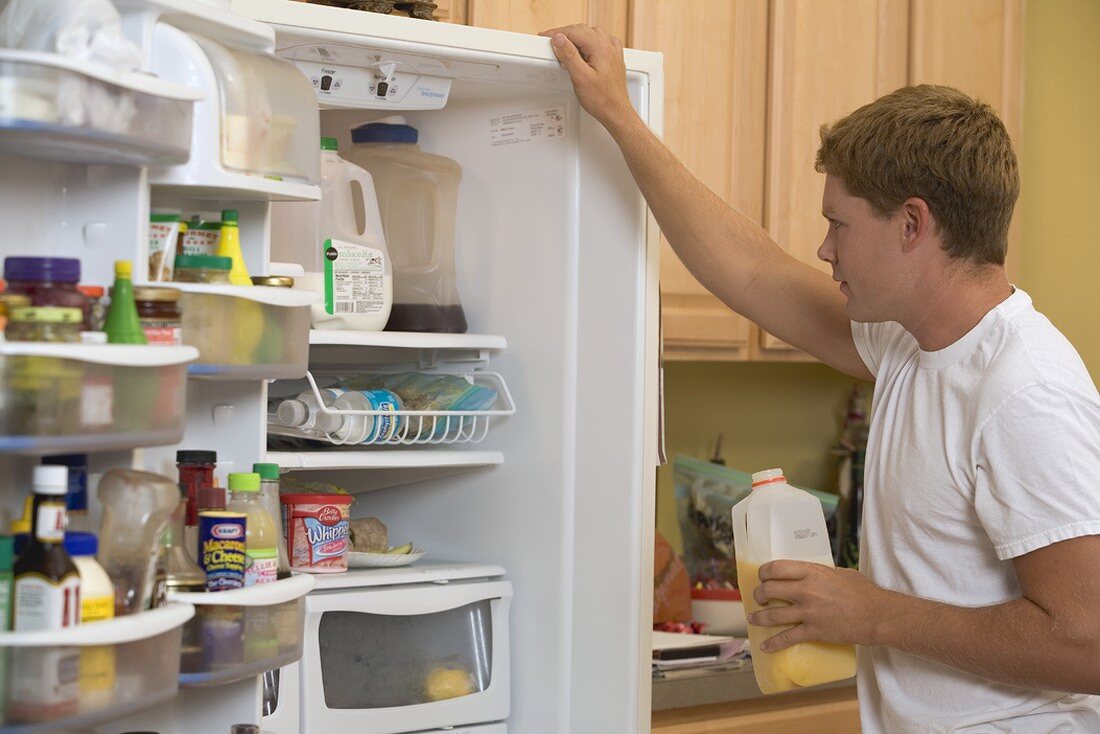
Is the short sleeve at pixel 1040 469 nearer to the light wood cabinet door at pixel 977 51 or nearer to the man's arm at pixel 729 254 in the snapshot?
the man's arm at pixel 729 254

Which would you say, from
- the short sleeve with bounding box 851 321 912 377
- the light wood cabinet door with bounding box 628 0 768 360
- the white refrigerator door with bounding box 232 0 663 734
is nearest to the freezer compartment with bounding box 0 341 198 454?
the white refrigerator door with bounding box 232 0 663 734

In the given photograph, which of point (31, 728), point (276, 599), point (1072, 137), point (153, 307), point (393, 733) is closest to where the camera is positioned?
point (31, 728)

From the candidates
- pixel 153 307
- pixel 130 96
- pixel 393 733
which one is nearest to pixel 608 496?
pixel 393 733

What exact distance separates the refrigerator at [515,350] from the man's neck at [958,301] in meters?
0.42

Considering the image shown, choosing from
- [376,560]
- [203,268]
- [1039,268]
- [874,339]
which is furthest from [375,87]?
[1039,268]

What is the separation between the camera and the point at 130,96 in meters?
1.12

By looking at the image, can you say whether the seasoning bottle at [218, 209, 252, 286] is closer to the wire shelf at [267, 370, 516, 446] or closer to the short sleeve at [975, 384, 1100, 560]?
the wire shelf at [267, 370, 516, 446]

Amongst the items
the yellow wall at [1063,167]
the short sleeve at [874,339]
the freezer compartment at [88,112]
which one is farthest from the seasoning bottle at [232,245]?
the yellow wall at [1063,167]

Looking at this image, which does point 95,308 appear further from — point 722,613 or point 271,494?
point 722,613

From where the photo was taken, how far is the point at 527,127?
2.01m

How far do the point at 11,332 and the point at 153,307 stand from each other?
153 millimetres

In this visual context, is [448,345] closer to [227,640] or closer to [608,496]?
[608,496]

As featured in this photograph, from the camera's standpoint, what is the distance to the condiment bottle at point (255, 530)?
132 centimetres

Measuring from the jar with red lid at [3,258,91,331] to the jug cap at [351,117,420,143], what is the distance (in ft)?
3.30
